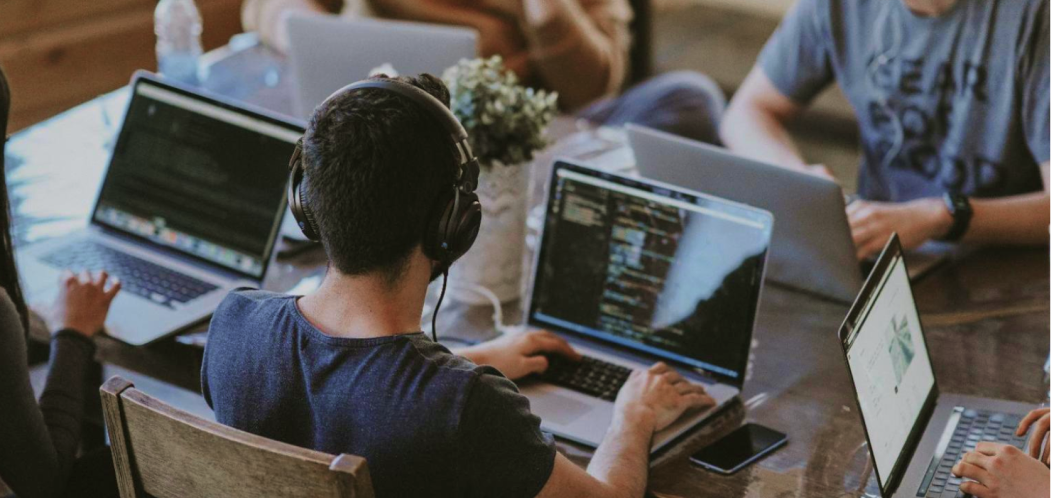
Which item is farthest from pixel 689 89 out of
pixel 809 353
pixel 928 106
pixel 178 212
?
pixel 178 212

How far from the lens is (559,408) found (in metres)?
1.49

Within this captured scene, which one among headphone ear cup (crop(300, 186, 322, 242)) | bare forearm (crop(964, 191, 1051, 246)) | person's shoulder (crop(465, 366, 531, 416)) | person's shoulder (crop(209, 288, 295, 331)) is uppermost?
headphone ear cup (crop(300, 186, 322, 242))

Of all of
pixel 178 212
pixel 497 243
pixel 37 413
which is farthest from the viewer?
pixel 178 212

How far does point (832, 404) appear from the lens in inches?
59.3

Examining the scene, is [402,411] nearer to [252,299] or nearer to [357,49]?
[252,299]

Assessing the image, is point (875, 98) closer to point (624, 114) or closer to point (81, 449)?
point (624, 114)

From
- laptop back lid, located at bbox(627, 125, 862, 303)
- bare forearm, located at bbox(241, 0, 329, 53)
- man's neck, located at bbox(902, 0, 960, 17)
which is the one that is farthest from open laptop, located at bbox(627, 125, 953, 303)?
bare forearm, located at bbox(241, 0, 329, 53)

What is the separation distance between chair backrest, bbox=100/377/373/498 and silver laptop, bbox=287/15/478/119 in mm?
1162

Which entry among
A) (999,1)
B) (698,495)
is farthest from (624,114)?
(698,495)

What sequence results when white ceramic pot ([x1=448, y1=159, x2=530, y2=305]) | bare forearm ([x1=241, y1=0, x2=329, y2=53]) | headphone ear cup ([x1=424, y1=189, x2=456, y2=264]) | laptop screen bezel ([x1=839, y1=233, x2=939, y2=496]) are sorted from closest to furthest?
headphone ear cup ([x1=424, y1=189, x2=456, y2=264]) < laptop screen bezel ([x1=839, y1=233, x2=939, y2=496]) < white ceramic pot ([x1=448, y1=159, x2=530, y2=305]) < bare forearm ([x1=241, y1=0, x2=329, y2=53])

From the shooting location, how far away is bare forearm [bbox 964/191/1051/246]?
73.9 inches

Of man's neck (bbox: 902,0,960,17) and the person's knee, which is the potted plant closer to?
man's neck (bbox: 902,0,960,17)

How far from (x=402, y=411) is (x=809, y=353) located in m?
0.79

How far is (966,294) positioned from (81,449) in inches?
61.2
